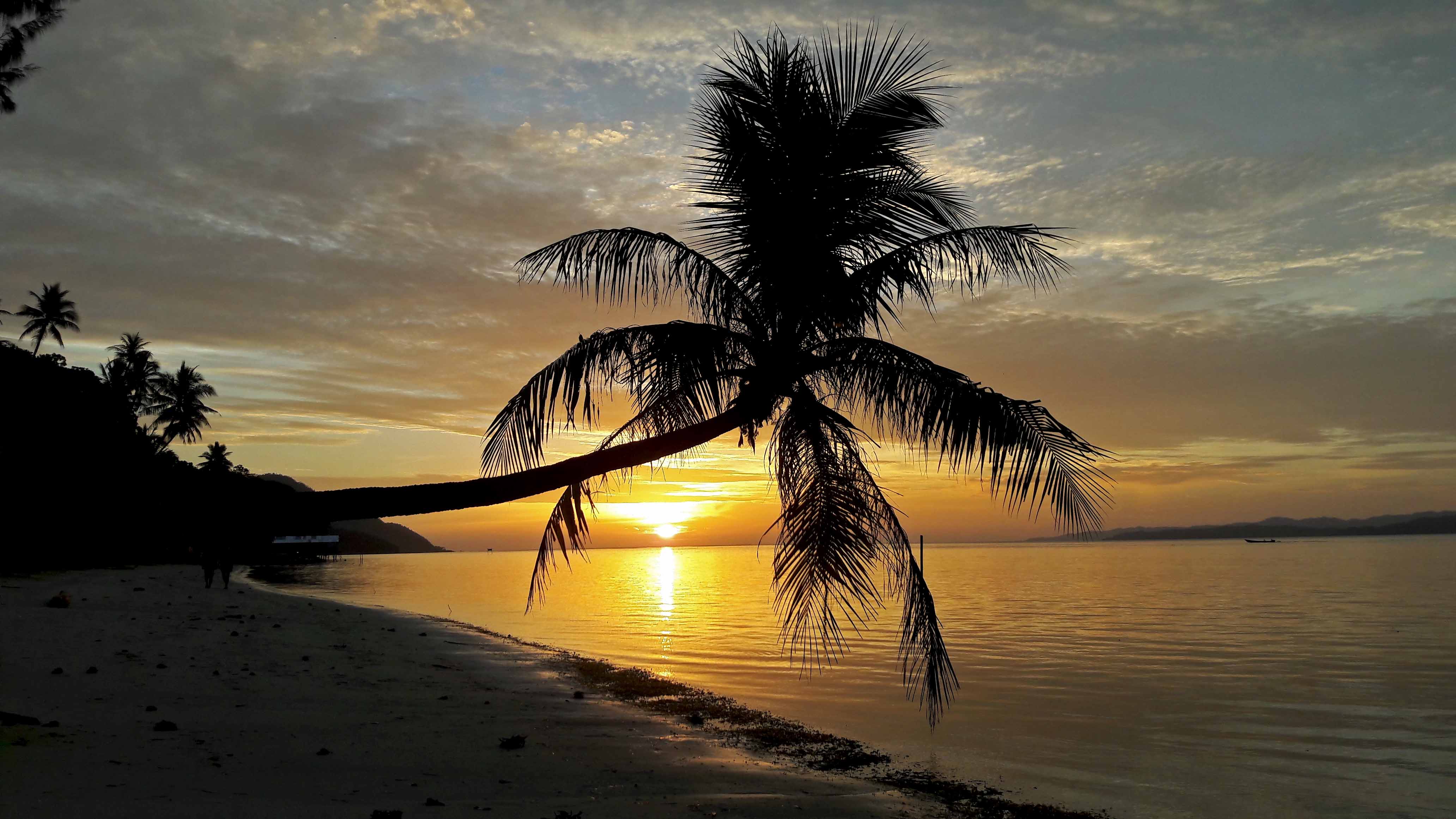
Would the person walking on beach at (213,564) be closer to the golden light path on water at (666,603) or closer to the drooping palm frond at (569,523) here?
the golden light path on water at (666,603)

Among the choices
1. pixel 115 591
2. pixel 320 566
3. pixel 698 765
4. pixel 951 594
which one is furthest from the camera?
pixel 320 566

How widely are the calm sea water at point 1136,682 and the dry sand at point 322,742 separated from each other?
421 cm

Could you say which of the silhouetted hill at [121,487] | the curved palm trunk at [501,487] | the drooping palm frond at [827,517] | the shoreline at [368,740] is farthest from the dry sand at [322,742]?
the curved palm trunk at [501,487]

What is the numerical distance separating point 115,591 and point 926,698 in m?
23.3

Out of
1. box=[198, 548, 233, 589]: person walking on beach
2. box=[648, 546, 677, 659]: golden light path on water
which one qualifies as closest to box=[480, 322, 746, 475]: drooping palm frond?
box=[648, 546, 677, 659]: golden light path on water

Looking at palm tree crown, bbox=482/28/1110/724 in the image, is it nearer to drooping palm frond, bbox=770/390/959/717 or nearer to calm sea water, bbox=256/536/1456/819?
drooping palm frond, bbox=770/390/959/717

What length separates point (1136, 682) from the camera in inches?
774

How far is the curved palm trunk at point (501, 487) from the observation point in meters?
4.79

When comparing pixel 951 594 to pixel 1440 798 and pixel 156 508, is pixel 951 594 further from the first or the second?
pixel 156 508

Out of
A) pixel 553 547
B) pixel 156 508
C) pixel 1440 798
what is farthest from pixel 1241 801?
pixel 156 508

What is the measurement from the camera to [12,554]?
95.4ft

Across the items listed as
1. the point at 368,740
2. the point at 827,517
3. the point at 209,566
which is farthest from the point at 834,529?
the point at 209,566

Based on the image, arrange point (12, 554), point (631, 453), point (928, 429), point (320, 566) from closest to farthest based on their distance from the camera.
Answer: point (631, 453)
point (928, 429)
point (12, 554)
point (320, 566)

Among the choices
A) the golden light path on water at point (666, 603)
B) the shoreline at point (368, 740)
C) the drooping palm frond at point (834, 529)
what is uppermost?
the drooping palm frond at point (834, 529)
